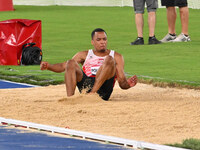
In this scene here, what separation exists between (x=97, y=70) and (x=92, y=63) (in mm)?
141

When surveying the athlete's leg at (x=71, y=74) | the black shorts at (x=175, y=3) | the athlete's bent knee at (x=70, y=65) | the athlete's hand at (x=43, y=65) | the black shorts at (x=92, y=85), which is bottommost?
the black shorts at (x=92, y=85)

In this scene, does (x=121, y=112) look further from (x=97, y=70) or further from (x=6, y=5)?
(x=6, y=5)

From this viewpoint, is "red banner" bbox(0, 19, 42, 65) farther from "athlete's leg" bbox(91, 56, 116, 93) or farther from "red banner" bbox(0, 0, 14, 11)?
"red banner" bbox(0, 0, 14, 11)

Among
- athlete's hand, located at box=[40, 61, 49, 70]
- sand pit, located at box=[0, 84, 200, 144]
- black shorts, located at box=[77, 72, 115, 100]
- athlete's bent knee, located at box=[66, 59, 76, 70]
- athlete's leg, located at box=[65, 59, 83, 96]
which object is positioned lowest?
sand pit, located at box=[0, 84, 200, 144]

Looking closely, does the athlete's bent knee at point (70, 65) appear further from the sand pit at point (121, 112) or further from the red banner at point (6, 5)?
the red banner at point (6, 5)

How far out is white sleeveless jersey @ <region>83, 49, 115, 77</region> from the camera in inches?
353

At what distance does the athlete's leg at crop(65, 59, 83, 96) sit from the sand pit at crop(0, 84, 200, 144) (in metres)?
0.17

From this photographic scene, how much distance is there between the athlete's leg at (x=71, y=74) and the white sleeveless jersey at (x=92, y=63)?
17cm

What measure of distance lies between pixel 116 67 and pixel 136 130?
2.14 metres

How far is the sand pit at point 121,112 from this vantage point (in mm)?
6883

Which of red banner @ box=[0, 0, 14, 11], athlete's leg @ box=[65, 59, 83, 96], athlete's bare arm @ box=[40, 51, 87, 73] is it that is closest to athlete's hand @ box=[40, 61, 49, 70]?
athlete's bare arm @ box=[40, 51, 87, 73]

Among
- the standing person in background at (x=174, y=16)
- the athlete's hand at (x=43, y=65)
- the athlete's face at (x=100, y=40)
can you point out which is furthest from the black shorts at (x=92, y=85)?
the standing person in background at (x=174, y=16)

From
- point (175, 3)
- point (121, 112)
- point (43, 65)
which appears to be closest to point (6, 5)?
point (175, 3)

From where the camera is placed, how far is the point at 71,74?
28.7 ft
